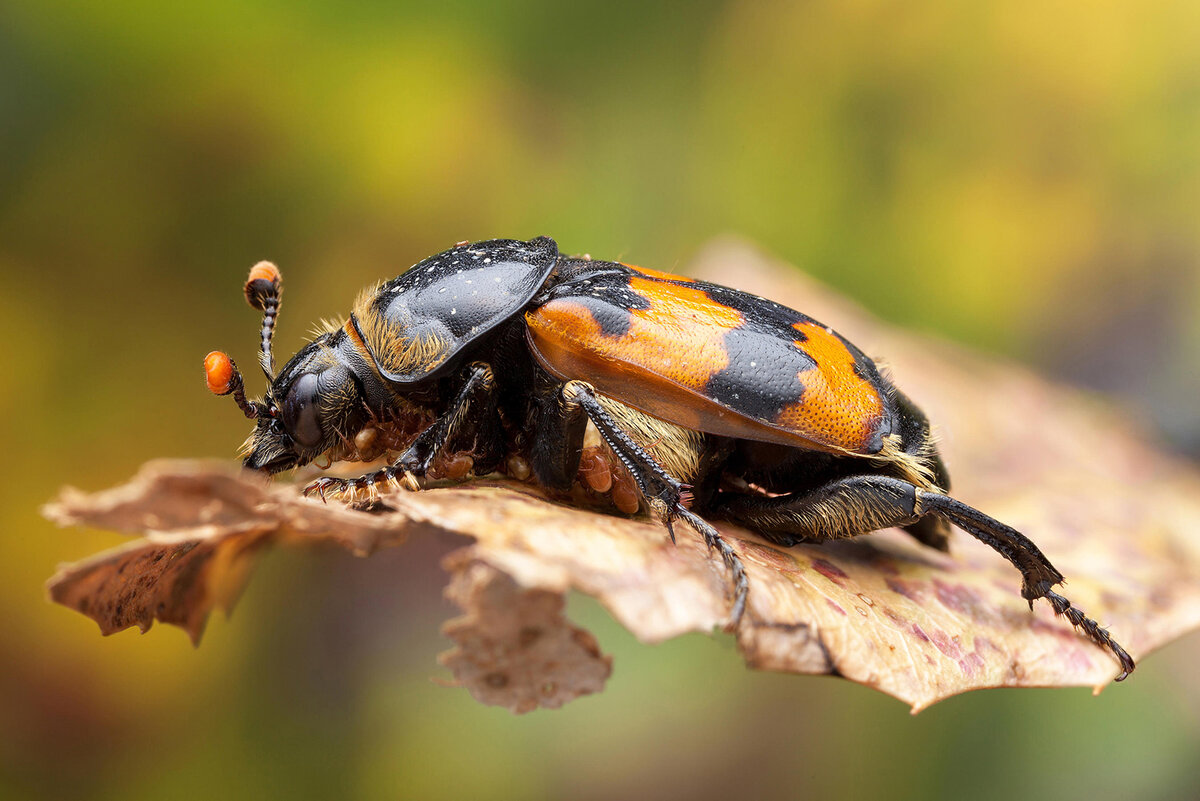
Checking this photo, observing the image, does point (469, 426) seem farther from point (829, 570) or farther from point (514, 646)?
point (829, 570)

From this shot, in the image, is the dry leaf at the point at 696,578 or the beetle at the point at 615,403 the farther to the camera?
the beetle at the point at 615,403

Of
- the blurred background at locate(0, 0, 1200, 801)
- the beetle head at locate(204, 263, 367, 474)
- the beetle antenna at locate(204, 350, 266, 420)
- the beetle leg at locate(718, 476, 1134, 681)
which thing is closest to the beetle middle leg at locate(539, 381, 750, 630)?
the blurred background at locate(0, 0, 1200, 801)

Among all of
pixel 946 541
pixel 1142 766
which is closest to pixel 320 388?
pixel 946 541

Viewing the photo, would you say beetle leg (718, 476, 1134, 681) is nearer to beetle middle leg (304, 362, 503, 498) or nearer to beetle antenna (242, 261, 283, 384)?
beetle middle leg (304, 362, 503, 498)

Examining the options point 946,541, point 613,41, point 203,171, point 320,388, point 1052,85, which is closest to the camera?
point 320,388

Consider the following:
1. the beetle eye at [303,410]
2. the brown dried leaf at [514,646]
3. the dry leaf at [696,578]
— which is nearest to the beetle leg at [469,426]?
the dry leaf at [696,578]

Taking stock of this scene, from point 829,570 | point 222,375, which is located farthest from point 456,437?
point 829,570

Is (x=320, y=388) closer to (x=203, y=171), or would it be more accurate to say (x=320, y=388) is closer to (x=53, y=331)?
(x=53, y=331)

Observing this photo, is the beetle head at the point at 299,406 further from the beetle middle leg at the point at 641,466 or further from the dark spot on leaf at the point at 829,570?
the dark spot on leaf at the point at 829,570
